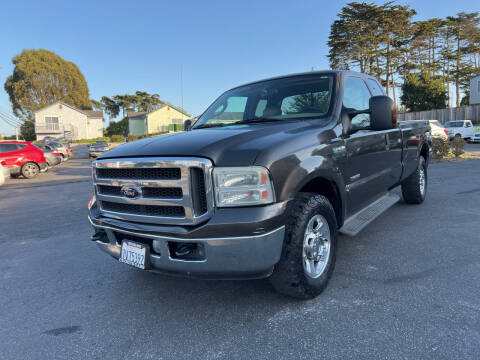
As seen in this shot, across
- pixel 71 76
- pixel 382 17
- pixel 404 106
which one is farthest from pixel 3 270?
pixel 71 76

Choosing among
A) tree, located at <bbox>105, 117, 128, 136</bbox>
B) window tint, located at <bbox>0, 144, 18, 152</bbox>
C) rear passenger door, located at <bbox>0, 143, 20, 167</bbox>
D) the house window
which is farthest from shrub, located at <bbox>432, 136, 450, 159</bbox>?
tree, located at <bbox>105, 117, 128, 136</bbox>

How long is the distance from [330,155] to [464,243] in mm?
2207

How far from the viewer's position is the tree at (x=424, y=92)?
111ft

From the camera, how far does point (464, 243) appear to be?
12.2ft

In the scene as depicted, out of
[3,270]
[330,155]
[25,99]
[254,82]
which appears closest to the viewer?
[330,155]

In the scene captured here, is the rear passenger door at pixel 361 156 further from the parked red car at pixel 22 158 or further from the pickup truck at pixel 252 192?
the parked red car at pixel 22 158

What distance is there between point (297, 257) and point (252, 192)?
0.61m

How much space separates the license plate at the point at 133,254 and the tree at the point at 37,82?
78.1 meters

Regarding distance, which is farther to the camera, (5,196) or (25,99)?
(25,99)

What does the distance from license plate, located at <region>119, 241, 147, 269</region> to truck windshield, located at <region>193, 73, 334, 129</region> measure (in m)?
1.55

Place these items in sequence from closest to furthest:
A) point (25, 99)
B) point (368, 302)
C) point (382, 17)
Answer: point (368, 302)
point (382, 17)
point (25, 99)

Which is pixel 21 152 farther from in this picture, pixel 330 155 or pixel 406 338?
pixel 406 338

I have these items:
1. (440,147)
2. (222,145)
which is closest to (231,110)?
(222,145)

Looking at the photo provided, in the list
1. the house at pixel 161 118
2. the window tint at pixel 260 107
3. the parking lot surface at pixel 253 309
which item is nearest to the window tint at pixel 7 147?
the parking lot surface at pixel 253 309
